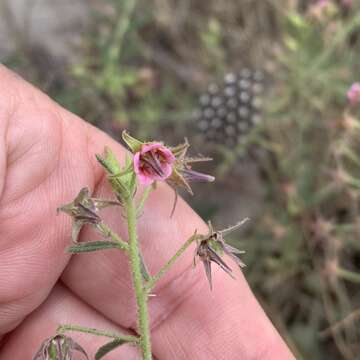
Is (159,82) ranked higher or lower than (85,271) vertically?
higher

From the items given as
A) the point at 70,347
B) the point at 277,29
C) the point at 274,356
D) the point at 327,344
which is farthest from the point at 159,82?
the point at 70,347

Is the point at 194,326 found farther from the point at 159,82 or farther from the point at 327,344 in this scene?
the point at 159,82

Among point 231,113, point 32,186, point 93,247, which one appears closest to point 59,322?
point 32,186

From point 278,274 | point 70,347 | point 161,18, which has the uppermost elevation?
point 161,18

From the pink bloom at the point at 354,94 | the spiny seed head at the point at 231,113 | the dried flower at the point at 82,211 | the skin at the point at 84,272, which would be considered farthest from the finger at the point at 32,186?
the pink bloom at the point at 354,94

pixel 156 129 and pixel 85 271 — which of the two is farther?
pixel 156 129

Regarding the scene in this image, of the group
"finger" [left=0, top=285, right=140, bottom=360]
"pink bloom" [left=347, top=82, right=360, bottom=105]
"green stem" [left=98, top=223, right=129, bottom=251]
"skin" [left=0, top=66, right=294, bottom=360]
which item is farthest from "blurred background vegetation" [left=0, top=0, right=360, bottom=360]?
"green stem" [left=98, top=223, right=129, bottom=251]

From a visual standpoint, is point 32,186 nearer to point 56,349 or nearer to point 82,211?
point 82,211
